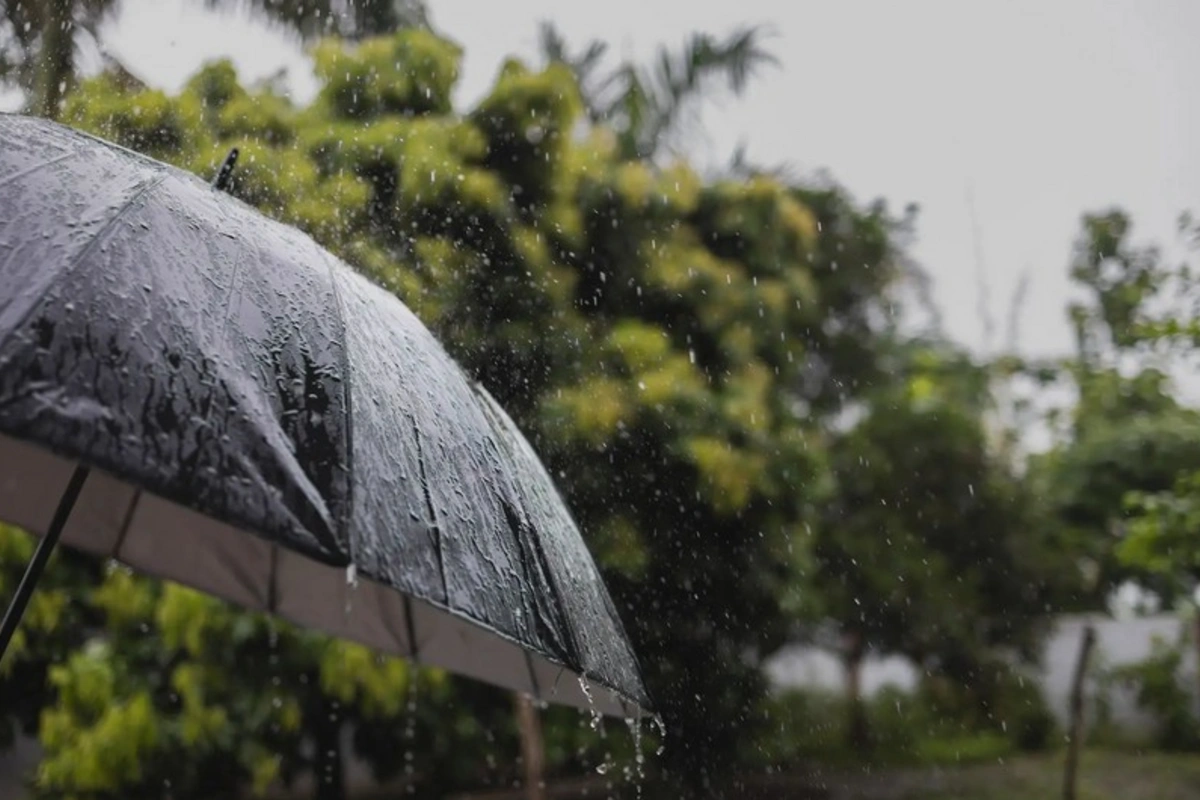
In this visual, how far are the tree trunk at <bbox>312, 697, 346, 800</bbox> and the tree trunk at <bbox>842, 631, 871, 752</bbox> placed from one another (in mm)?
4217

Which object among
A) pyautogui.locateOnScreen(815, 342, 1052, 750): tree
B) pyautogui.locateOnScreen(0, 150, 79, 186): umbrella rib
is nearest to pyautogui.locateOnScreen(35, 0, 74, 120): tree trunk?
pyautogui.locateOnScreen(0, 150, 79, 186): umbrella rib

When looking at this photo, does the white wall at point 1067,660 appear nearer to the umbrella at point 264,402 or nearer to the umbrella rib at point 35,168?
the umbrella at point 264,402

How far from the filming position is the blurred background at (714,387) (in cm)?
364

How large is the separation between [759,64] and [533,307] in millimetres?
1931

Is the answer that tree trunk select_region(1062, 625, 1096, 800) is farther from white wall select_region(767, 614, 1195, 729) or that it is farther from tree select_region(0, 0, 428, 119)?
tree select_region(0, 0, 428, 119)

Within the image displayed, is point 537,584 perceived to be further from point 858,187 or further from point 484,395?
point 858,187

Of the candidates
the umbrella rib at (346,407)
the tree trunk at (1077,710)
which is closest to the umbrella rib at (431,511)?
the umbrella rib at (346,407)

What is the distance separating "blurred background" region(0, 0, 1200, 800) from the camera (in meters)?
3.64

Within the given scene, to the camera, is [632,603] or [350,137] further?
[632,603]

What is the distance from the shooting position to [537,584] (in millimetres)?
1075

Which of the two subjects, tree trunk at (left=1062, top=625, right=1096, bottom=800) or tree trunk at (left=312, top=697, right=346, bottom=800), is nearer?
tree trunk at (left=312, top=697, right=346, bottom=800)

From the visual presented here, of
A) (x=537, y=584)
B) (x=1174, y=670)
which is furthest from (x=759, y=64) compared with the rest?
(x=1174, y=670)

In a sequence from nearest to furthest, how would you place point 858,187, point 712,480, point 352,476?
point 352,476 → point 712,480 → point 858,187

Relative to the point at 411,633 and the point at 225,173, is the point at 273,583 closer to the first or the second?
the point at 411,633
